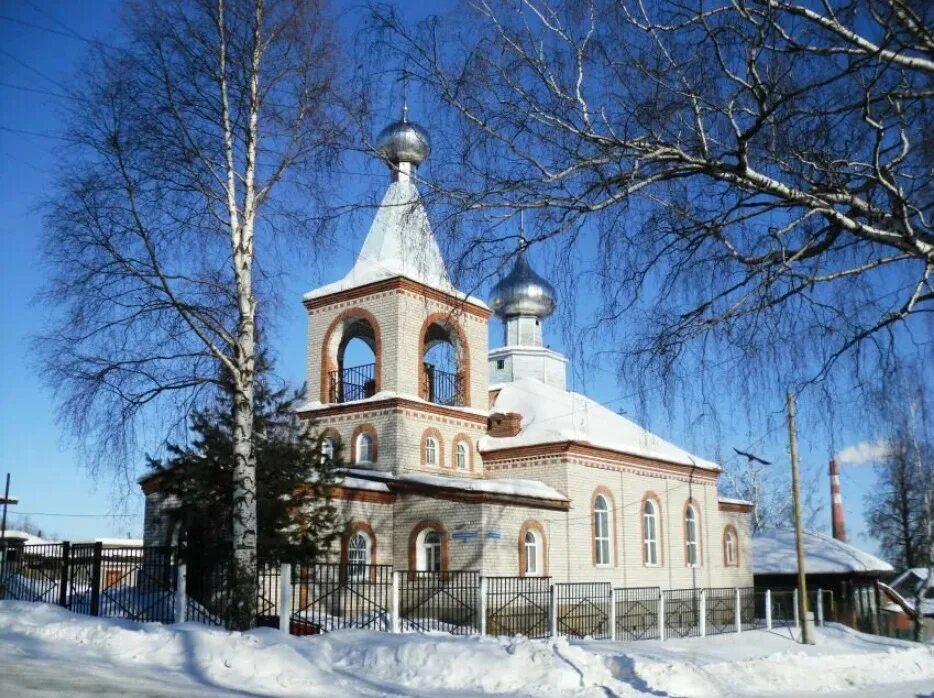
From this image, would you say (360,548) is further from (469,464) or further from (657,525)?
(657,525)

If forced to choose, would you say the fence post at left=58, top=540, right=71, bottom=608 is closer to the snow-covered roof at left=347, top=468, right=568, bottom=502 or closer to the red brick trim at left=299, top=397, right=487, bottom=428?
the snow-covered roof at left=347, top=468, right=568, bottom=502

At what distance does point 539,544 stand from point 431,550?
2648 millimetres

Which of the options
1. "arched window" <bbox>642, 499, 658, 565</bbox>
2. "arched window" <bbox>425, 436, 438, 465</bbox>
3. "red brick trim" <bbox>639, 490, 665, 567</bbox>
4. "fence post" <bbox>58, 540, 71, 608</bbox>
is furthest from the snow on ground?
"arched window" <bbox>642, 499, 658, 565</bbox>

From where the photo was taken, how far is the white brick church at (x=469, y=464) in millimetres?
20922

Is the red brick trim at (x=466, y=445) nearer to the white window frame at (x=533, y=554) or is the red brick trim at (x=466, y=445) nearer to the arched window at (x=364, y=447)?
the arched window at (x=364, y=447)

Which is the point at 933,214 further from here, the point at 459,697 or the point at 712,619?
the point at 712,619

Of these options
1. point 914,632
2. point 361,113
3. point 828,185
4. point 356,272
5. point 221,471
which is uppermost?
point 356,272

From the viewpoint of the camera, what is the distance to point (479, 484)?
2100cm

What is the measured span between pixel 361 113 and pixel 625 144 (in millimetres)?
1778

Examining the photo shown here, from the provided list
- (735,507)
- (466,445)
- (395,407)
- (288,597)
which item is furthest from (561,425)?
(288,597)

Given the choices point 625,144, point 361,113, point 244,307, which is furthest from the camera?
point 244,307

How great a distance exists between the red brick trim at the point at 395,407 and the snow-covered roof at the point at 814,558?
44.6ft

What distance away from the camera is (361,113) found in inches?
236

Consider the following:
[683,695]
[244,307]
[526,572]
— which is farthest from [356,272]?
[683,695]
